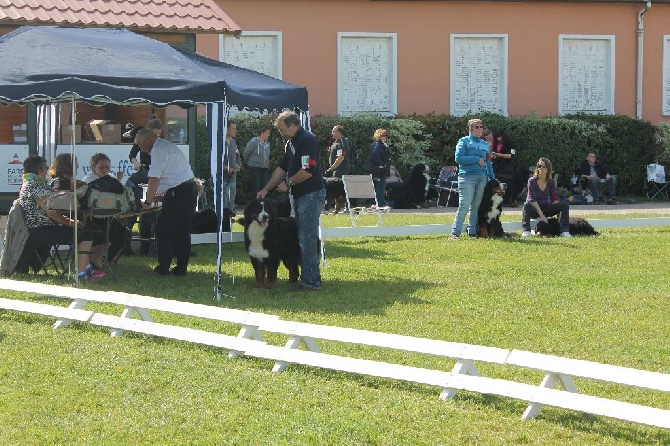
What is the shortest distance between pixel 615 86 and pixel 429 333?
825 inches

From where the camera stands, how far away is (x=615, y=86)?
29141 mm

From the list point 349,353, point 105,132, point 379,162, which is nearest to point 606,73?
point 379,162

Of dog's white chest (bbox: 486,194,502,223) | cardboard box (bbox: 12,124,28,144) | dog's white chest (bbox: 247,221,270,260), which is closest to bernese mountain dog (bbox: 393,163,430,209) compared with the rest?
dog's white chest (bbox: 486,194,502,223)

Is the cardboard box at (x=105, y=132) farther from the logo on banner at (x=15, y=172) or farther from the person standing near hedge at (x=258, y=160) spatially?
the person standing near hedge at (x=258, y=160)

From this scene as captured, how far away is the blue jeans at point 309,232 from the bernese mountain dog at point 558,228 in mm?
6454

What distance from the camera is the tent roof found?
11.5 metres

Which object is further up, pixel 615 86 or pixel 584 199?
pixel 615 86

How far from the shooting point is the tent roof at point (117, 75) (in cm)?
1145

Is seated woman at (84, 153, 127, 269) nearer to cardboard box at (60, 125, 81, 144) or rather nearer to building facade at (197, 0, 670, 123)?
cardboard box at (60, 125, 81, 144)

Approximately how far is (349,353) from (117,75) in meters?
4.34

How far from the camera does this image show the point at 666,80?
29.5 m

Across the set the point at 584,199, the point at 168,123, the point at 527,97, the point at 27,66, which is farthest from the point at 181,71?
the point at 527,97

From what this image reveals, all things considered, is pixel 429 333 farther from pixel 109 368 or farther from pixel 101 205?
pixel 101 205

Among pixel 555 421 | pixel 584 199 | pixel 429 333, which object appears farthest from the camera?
pixel 584 199
